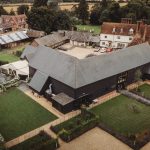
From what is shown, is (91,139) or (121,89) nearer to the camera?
(91,139)

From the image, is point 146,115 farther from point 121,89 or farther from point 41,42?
point 41,42

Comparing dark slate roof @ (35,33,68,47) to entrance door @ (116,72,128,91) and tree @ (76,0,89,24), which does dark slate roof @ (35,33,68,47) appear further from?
tree @ (76,0,89,24)

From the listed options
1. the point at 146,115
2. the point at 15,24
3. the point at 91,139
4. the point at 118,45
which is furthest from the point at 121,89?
the point at 15,24

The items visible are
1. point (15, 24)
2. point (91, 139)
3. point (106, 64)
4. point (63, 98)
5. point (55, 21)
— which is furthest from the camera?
point (15, 24)

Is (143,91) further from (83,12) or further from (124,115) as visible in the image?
(83,12)

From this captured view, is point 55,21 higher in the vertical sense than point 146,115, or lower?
higher

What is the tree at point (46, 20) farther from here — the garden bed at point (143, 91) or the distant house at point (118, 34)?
the garden bed at point (143, 91)

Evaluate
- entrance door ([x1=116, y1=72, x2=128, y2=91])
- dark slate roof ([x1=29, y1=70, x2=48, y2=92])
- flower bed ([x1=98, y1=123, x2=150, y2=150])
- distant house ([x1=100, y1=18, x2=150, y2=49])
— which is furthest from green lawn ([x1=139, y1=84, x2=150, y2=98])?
distant house ([x1=100, y1=18, x2=150, y2=49])
